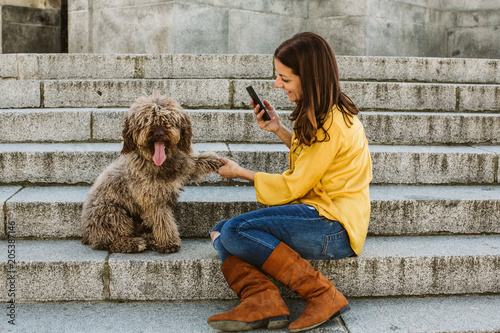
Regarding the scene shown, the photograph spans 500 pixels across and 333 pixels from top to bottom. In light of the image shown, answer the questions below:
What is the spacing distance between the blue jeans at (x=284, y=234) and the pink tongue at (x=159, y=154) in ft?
1.95

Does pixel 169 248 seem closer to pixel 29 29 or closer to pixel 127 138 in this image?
pixel 127 138

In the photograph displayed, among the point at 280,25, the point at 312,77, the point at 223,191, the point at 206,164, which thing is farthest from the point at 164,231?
the point at 280,25

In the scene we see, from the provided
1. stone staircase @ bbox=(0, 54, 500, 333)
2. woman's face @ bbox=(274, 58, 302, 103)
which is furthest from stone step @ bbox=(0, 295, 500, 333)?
woman's face @ bbox=(274, 58, 302, 103)

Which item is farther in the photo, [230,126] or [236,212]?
[230,126]

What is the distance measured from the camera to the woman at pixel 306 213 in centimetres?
267

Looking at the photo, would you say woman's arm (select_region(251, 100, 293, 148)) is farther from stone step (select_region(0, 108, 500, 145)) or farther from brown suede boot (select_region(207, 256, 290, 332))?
stone step (select_region(0, 108, 500, 145))

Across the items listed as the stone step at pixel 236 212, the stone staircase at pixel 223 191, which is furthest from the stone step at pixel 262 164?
the stone step at pixel 236 212

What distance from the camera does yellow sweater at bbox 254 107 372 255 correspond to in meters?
2.71

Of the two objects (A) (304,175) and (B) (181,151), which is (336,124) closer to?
(A) (304,175)

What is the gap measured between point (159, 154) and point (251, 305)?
1085 millimetres

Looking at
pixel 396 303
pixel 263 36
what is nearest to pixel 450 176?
pixel 396 303

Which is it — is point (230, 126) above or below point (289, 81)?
below

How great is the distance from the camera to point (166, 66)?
5449 millimetres

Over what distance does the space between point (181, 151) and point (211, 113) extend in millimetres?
1450
